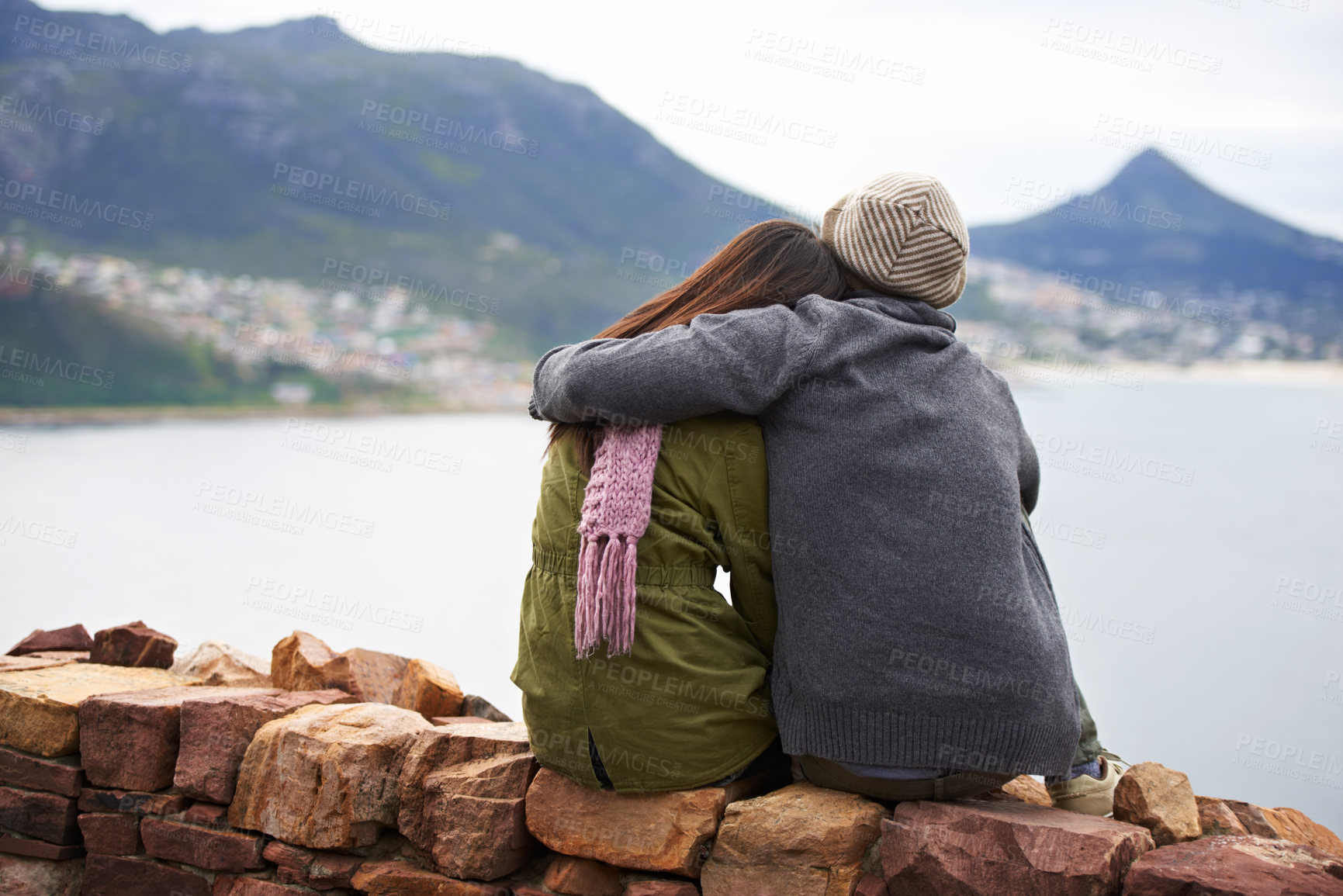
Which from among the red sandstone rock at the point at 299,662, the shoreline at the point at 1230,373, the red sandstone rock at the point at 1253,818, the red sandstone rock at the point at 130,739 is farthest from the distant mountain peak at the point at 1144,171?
the red sandstone rock at the point at 130,739

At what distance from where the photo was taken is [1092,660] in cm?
364

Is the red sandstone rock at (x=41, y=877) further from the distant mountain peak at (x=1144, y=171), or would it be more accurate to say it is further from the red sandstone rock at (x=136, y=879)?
the distant mountain peak at (x=1144, y=171)

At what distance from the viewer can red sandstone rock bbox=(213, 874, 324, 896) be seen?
171cm

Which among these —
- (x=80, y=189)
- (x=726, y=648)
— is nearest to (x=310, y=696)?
(x=726, y=648)

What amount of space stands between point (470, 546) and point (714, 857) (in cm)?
397

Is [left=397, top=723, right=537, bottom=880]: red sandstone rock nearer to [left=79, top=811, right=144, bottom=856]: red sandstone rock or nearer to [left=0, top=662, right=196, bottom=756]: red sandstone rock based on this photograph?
[left=79, top=811, right=144, bottom=856]: red sandstone rock

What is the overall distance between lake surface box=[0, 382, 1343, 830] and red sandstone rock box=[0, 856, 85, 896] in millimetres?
759

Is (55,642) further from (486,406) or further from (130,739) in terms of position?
(486,406)

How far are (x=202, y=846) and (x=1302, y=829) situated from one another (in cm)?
212

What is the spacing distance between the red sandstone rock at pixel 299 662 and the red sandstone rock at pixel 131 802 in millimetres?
395

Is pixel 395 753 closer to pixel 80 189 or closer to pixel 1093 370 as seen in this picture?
pixel 1093 370

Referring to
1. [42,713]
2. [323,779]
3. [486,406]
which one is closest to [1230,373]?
[323,779]

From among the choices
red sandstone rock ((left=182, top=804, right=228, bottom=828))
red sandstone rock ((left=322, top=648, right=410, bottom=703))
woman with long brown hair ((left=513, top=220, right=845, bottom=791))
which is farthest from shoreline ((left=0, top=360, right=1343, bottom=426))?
red sandstone rock ((left=182, top=804, right=228, bottom=828))

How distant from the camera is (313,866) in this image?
66.8 inches
